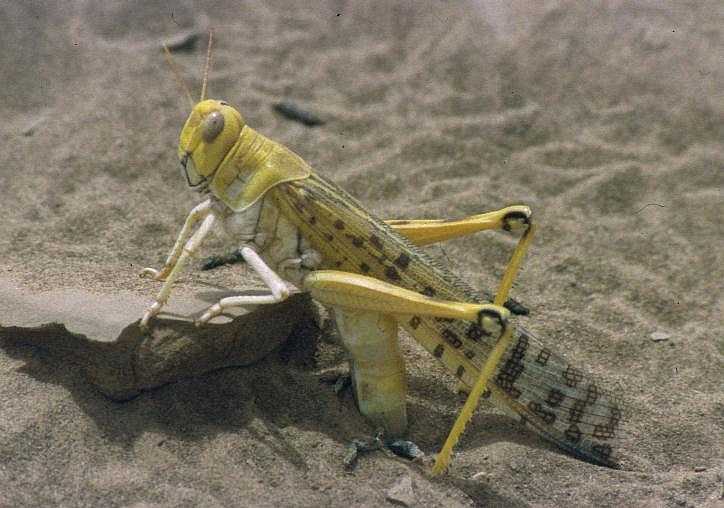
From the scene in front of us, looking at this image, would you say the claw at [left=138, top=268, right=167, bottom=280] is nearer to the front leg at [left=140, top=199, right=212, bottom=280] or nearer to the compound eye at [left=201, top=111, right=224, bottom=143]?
the front leg at [left=140, top=199, right=212, bottom=280]

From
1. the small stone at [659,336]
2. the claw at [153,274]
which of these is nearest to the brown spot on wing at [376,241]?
the claw at [153,274]

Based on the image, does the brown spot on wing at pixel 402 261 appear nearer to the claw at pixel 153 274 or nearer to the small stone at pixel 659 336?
the claw at pixel 153 274

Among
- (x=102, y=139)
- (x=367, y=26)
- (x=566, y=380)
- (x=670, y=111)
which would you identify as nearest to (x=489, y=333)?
(x=566, y=380)

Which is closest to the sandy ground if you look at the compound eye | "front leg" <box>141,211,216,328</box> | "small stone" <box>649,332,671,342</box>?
"small stone" <box>649,332,671,342</box>

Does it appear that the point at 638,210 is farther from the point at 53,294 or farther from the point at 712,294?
the point at 53,294

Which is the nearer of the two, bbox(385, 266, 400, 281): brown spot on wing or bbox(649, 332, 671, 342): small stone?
bbox(385, 266, 400, 281): brown spot on wing

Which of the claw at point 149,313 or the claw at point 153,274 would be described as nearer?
the claw at point 149,313

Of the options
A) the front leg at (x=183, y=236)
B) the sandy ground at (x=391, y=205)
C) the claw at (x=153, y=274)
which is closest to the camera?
the sandy ground at (x=391, y=205)
